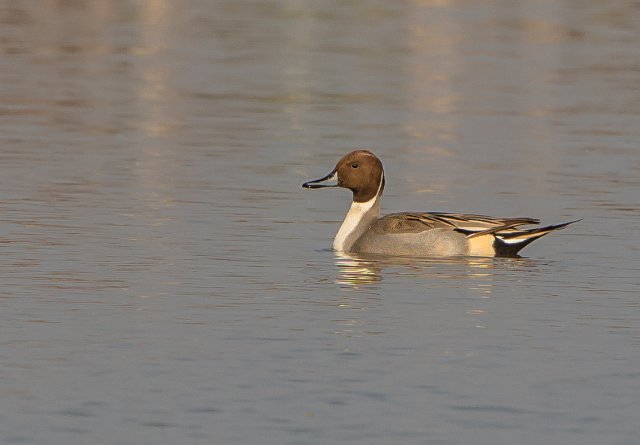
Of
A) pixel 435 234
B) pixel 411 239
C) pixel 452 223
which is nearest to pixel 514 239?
pixel 452 223

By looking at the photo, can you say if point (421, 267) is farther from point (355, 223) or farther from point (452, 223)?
point (355, 223)

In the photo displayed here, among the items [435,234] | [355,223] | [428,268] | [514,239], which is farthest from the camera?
[355,223]

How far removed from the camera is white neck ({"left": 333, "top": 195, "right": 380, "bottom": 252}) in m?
14.9

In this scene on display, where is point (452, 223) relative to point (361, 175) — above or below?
below

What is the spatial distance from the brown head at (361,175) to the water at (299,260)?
0.47 metres

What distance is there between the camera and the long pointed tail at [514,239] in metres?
14.3

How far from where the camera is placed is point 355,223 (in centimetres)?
1513

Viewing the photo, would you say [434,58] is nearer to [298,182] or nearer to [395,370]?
[298,182]

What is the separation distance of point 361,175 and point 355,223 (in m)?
0.54

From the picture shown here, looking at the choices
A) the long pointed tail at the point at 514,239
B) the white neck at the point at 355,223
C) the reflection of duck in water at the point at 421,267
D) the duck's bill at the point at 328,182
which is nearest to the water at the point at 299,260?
the reflection of duck in water at the point at 421,267

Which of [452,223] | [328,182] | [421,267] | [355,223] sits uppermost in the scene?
[328,182]

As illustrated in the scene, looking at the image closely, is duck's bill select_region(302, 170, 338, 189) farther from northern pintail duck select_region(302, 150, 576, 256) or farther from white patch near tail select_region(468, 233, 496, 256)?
white patch near tail select_region(468, 233, 496, 256)

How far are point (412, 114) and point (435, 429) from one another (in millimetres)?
16878

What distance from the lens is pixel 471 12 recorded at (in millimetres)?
47594
